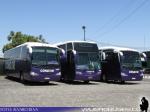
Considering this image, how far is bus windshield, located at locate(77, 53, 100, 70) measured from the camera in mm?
28812

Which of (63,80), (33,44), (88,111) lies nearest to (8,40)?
(63,80)

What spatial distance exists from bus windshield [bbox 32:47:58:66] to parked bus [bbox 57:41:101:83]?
5.75 feet

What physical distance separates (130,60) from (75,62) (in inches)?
166

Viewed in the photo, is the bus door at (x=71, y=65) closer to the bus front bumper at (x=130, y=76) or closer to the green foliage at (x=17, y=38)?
the bus front bumper at (x=130, y=76)

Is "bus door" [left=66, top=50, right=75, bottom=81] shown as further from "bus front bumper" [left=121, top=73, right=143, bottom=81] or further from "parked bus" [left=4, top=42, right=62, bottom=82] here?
"bus front bumper" [left=121, top=73, right=143, bottom=81]

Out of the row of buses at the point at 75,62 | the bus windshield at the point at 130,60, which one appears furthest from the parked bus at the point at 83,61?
the bus windshield at the point at 130,60

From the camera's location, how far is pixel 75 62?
28.7 meters

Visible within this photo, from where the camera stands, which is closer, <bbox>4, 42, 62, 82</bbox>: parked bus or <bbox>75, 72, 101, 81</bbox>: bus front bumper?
<bbox>4, 42, 62, 82</bbox>: parked bus

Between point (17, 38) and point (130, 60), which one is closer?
point (130, 60)

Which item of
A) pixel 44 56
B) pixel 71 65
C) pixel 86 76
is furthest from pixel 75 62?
pixel 44 56

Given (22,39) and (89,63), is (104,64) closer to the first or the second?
(89,63)

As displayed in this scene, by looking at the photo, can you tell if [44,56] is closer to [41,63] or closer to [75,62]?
[41,63]

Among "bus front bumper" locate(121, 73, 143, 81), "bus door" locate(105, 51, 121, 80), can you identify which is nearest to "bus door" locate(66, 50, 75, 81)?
"bus door" locate(105, 51, 121, 80)

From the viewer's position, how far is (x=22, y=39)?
76.3m
